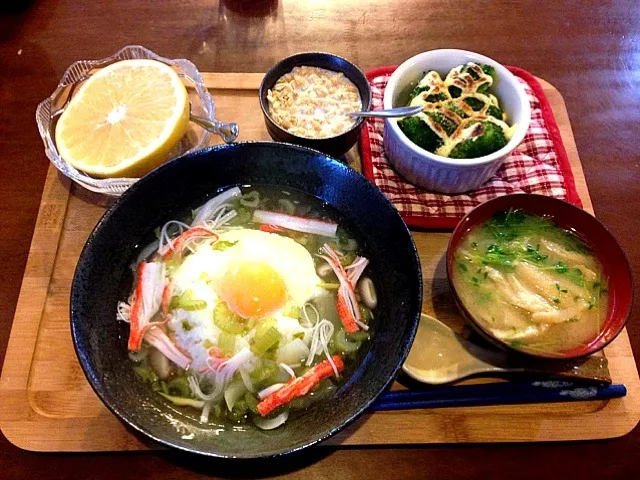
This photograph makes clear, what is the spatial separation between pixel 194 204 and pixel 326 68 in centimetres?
83

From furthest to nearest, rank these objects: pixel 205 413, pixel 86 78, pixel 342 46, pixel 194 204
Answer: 1. pixel 342 46
2. pixel 86 78
3. pixel 194 204
4. pixel 205 413

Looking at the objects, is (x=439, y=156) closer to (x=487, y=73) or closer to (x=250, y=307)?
(x=487, y=73)

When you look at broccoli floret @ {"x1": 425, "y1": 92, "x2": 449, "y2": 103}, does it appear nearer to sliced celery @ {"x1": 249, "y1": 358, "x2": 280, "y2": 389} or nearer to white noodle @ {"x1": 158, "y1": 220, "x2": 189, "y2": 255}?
white noodle @ {"x1": 158, "y1": 220, "x2": 189, "y2": 255}

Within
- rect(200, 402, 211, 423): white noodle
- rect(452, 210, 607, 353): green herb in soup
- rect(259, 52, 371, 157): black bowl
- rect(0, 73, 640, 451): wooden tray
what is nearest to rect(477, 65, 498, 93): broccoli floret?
rect(259, 52, 371, 157): black bowl

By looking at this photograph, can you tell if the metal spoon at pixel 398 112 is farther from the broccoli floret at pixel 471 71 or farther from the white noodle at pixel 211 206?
the white noodle at pixel 211 206

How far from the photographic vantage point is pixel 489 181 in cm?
216

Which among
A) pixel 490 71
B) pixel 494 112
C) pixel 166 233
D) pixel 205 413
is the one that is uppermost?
pixel 490 71

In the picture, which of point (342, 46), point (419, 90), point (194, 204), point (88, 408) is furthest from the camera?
Answer: point (342, 46)

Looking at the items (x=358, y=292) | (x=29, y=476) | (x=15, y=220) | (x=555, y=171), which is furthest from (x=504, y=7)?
(x=29, y=476)

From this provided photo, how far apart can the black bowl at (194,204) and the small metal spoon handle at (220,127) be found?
30 centimetres

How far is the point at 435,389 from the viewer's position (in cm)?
168

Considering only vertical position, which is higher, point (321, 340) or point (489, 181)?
point (489, 181)

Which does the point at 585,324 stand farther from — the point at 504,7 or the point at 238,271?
the point at 504,7

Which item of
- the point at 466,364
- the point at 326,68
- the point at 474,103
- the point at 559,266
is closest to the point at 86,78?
the point at 326,68
